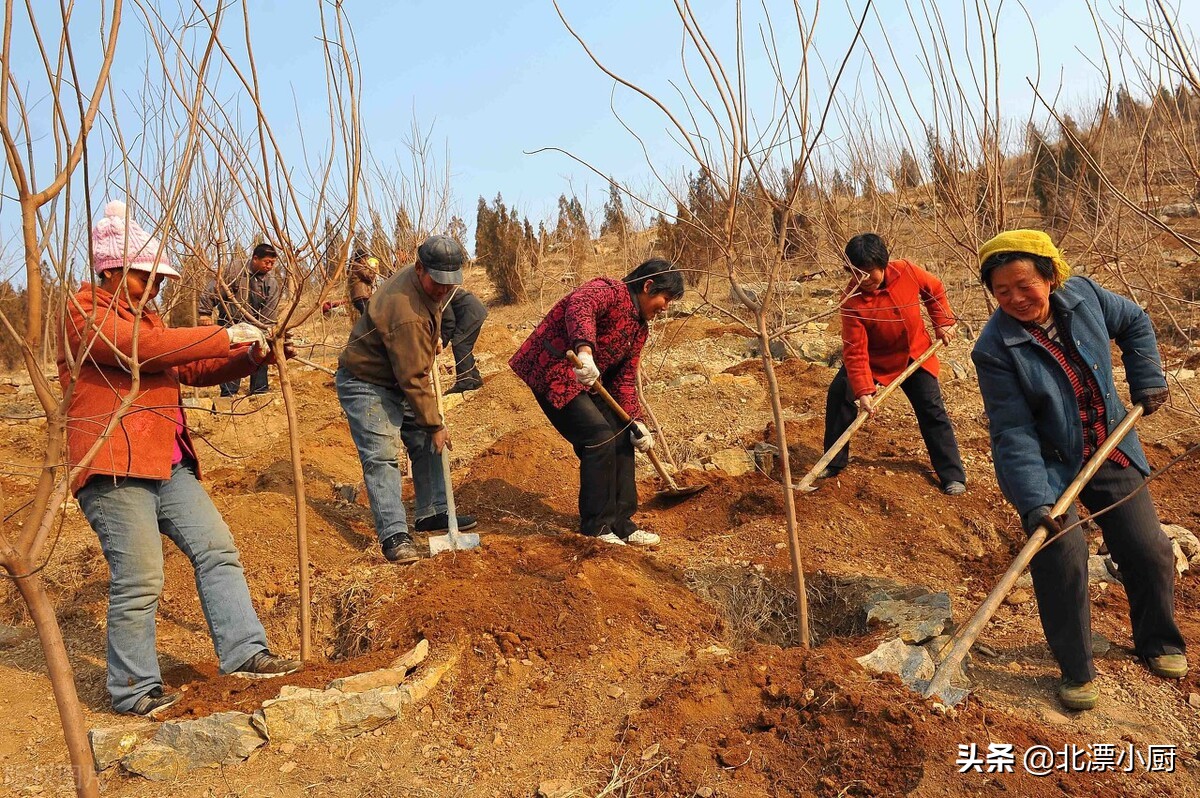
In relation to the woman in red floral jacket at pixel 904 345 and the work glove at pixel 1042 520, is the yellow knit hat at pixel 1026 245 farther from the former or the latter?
the woman in red floral jacket at pixel 904 345

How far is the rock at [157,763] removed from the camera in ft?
8.39

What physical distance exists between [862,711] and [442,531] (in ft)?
8.56

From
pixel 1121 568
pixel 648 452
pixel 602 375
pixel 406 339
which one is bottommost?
pixel 1121 568

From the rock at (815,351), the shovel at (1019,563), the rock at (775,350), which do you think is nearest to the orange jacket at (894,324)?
the shovel at (1019,563)

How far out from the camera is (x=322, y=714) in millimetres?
2691

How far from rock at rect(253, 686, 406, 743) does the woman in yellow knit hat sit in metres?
2.08

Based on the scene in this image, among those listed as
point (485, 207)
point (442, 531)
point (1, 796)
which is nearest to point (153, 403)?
point (1, 796)

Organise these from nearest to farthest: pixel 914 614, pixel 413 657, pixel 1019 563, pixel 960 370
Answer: pixel 1019 563, pixel 413 657, pixel 914 614, pixel 960 370

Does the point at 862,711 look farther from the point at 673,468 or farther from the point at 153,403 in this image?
the point at 673,468

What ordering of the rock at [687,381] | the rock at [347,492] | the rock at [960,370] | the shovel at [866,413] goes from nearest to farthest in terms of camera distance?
the shovel at [866,413] → the rock at [347,492] → the rock at [960,370] → the rock at [687,381]

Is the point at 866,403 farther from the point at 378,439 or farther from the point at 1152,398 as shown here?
the point at 378,439

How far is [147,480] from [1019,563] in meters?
2.75

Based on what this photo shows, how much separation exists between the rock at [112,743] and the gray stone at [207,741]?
0.33 ft

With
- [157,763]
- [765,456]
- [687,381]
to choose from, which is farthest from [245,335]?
[687,381]
